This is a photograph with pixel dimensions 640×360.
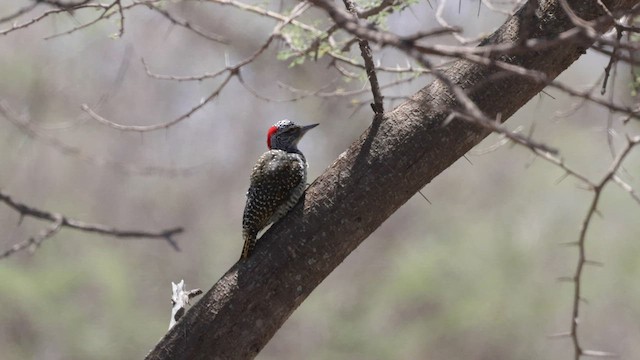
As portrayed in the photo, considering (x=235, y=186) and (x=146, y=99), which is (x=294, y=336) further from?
(x=146, y=99)

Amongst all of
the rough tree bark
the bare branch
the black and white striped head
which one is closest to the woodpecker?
the black and white striped head

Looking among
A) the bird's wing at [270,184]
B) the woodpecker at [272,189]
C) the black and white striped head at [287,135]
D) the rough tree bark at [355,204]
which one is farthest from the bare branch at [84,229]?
the black and white striped head at [287,135]

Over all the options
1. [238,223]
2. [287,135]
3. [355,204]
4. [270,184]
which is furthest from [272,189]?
[238,223]

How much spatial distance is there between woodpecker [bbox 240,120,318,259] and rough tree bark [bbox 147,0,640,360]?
1.84 feet

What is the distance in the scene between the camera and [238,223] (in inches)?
592

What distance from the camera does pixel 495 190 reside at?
15.1m

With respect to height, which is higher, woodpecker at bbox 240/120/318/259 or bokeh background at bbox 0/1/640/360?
bokeh background at bbox 0/1/640/360

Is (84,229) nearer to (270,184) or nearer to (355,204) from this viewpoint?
(355,204)

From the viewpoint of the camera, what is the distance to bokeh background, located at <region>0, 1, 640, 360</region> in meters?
13.6

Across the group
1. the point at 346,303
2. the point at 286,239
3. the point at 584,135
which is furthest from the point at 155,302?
the point at 286,239

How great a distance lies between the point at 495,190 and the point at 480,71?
11.8 m

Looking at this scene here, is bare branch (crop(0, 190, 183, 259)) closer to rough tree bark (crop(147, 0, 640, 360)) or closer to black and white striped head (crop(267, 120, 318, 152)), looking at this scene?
rough tree bark (crop(147, 0, 640, 360))

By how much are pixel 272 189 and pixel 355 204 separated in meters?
1.10

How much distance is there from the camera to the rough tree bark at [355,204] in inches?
138
